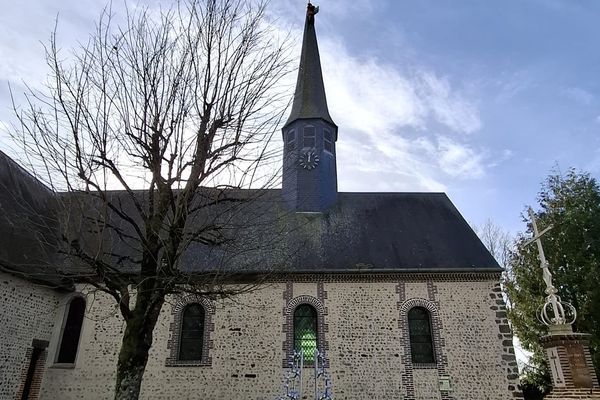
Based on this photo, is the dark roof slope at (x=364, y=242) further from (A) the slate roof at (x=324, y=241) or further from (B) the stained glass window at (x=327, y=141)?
(B) the stained glass window at (x=327, y=141)

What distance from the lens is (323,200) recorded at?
12820mm

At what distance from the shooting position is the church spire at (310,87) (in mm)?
13984

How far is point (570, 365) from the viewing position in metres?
5.34

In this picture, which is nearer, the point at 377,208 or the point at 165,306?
the point at 165,306

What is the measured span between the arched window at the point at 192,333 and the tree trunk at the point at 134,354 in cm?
488

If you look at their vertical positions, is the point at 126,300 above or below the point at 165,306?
below

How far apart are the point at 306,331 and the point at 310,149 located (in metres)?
5.66

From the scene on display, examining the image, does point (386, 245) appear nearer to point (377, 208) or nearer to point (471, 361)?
point (377, 208)

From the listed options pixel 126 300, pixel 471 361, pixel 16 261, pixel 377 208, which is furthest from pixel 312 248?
pixel 16 261

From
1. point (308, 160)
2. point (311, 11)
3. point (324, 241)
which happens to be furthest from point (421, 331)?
point (311, 11)

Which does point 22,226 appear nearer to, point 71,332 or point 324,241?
point 71,332

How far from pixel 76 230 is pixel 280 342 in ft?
18.4

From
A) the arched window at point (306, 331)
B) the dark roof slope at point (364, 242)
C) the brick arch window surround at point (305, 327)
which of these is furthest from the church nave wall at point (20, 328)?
the arched window at point (306, 331)

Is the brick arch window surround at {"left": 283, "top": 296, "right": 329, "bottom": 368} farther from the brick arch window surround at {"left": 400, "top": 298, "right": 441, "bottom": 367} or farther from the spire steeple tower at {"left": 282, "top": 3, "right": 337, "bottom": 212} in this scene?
the spire steeple tower at {"left": 282, "top": 3, "right": 337, "bottom": 212}
